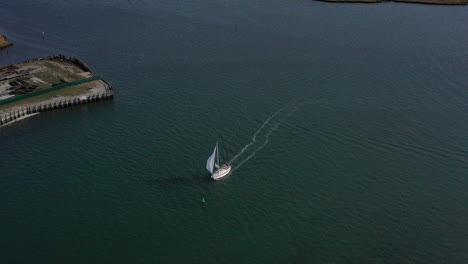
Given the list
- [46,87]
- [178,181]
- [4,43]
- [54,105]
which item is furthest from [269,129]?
[4,43]

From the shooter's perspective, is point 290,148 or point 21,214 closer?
point 21,214

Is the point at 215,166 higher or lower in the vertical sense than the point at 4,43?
lower

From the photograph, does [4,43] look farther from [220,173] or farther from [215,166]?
[220,173]

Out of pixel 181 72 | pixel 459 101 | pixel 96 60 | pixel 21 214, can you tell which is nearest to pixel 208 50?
pixel 181 72

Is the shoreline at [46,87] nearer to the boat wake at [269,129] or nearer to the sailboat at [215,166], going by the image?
the boat wake at [269,129]

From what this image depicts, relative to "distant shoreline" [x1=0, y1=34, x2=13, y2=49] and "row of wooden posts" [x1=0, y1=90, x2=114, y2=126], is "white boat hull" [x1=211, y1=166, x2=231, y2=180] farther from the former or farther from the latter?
"distant shoreline" [x1=0, y1=34, x2=13, y2=49]

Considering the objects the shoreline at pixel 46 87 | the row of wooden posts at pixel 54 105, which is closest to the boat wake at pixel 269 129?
the row of wooden posts at pixel 54 105

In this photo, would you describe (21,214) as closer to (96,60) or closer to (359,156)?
(359,156)
